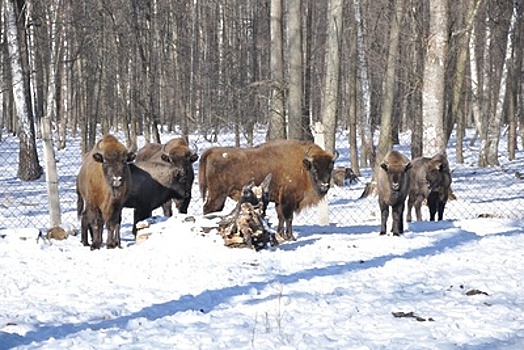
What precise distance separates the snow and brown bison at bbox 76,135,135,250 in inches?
14.6

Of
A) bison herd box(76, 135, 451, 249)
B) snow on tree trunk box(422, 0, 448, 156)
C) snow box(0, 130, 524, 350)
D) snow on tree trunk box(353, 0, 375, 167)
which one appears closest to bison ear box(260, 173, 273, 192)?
bison herd box(76, 135, 451, 249)

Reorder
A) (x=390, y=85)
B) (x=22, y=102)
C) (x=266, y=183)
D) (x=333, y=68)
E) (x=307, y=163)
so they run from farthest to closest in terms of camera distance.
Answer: (x=390, y=85), (x=22, y=102), (x=333, y=68), (x=307, y=163), (x=266, y=183)

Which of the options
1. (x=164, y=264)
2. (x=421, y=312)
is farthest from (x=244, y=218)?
(x=421, y=312)

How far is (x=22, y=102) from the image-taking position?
20.1m

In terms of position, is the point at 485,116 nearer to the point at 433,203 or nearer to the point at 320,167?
the point at 433,203

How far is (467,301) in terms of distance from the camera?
20.4ft

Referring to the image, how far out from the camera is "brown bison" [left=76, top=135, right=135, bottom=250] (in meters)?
9.21

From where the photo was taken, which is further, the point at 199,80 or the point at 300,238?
the point at 199,80

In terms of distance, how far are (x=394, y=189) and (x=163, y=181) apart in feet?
11.3

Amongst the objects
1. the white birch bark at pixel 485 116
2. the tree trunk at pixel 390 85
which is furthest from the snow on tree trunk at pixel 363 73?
the white birch bark at pixel 485 116

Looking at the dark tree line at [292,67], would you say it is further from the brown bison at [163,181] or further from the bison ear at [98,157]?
the bison ear at [98,157]

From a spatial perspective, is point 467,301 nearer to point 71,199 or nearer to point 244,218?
point 244,218

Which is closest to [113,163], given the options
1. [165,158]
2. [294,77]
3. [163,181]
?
[163,181]

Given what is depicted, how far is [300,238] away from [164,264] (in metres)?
3.00
